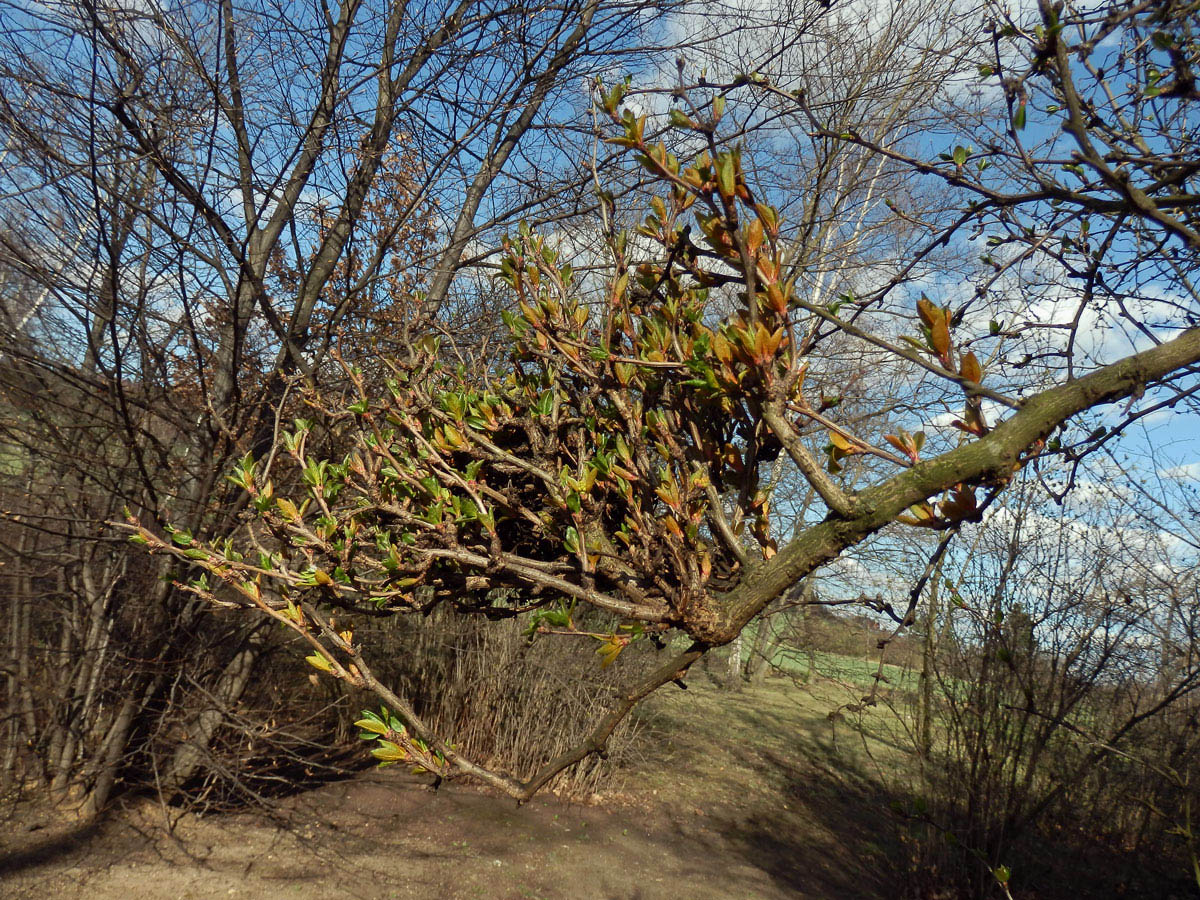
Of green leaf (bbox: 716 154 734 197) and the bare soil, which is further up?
green leaf (bbox: 716 154 734 197)

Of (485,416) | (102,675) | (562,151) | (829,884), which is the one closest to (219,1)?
(562,151)

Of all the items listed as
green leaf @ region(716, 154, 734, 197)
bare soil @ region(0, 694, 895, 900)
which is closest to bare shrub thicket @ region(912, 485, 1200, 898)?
bare soil @ region(0, 694, 895, 900)

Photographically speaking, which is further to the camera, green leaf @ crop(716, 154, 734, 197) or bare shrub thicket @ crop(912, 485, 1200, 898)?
bare shrub thicket @ crop(912, 485, 1200, 898)

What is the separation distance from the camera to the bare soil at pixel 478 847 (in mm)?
4738

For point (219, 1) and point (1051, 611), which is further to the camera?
point (1051, 611)

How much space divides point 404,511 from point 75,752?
5359 millimetres

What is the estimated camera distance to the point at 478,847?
6.01 metres

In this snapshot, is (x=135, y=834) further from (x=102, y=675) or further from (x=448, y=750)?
(x=448, y=750)

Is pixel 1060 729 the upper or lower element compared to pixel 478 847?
upper

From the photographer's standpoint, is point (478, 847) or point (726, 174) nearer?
point (726, 174)

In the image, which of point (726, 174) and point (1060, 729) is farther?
point (1060, 729)

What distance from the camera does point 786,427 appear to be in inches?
45.6

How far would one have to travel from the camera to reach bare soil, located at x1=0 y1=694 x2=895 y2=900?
4738 mm

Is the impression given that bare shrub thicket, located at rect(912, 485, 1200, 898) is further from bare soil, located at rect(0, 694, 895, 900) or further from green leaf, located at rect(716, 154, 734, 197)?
green leaf, located at rect(716, 154, 734, 197)
